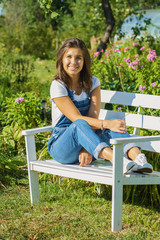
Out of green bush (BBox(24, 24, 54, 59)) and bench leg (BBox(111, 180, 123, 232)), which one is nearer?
bench leg (BBox(111, 180, 123, 232))

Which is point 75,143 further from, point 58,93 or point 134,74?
point 134,74

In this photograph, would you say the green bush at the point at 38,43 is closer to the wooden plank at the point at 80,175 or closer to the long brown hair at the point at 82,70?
the long brown hair at the point at 82,70

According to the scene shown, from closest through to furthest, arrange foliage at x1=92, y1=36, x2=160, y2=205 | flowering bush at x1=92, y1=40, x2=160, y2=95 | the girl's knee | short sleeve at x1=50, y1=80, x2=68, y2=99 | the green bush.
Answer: the girl's knee < short sleeve at x1=50, y1=80, x2=68, y2=99 < foliage at x1=92, y1=36, x2=160, y2=205 < flowering bush at x1=92, y1=40, x2=160, y2=95 < the green bush

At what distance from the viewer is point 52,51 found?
1594 centimetres

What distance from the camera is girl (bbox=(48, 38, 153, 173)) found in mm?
2545

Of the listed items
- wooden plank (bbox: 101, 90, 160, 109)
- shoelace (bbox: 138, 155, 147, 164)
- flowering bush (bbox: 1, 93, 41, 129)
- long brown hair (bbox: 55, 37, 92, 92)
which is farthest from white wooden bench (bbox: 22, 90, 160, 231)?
flowering bush (bbox: 1, 93, 41, 129)

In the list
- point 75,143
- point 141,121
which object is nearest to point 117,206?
point 75,143

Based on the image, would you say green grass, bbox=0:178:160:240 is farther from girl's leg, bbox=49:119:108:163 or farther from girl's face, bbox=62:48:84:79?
girl's face, bbox=62:48:84:79

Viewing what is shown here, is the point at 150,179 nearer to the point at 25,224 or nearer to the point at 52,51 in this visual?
the point at 25,224

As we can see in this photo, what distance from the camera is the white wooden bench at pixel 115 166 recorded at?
95.1 inches

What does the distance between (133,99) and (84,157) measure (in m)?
1.03

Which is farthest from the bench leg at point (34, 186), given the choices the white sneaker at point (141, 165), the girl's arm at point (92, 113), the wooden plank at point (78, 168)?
the white sneaker at point (141, 165)

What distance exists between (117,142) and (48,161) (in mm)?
839

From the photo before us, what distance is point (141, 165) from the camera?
2484 millimetres
